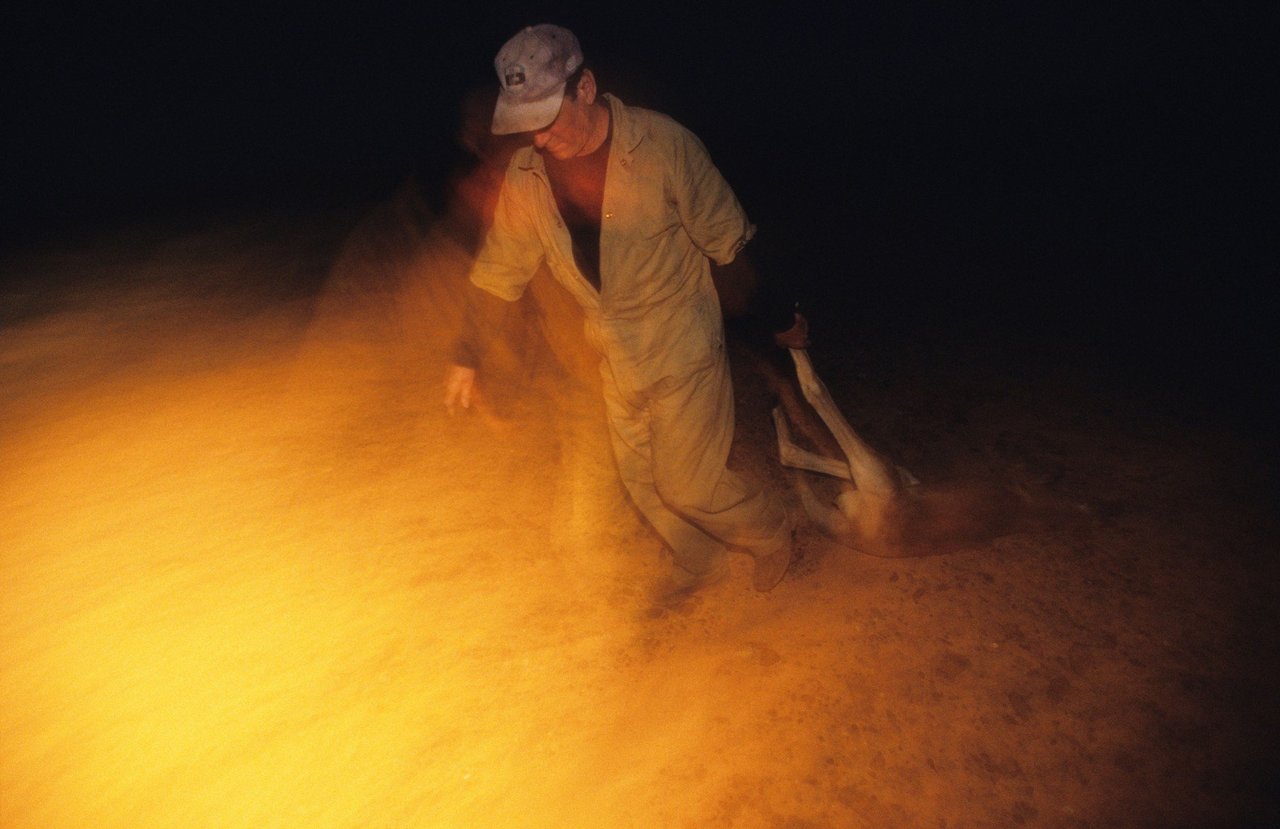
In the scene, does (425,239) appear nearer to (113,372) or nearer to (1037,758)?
(113,372)

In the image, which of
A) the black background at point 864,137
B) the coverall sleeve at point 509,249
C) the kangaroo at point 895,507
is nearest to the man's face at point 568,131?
the coverall sleeve at point 509,249

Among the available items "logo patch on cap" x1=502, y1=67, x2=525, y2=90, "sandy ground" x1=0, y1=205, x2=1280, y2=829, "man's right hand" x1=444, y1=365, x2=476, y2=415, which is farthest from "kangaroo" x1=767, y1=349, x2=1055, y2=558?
"logo patch on cap" x1=502, y1=67, x2=525, y2=90

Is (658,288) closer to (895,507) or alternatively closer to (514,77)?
(514,77)

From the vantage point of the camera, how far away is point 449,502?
147 inches

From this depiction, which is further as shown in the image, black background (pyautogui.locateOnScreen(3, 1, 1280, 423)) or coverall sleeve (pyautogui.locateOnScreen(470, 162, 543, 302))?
black background (pyautogui.locateOnScreen(3, 1, 1280, 423))

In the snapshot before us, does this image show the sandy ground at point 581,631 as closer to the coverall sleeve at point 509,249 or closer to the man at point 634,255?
the man at point 634,255

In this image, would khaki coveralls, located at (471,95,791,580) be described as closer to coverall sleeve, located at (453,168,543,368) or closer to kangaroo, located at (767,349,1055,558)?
coverall sleeve, located at (453,168,543,368)

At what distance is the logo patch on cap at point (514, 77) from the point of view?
2.09 metres

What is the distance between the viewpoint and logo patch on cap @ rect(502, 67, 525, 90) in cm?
209

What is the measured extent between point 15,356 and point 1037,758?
7.29m

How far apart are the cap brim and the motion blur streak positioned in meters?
1.98

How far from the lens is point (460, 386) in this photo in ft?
9.56

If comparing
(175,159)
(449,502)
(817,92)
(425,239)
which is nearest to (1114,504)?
(449,502)

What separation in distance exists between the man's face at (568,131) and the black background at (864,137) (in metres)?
0.83
